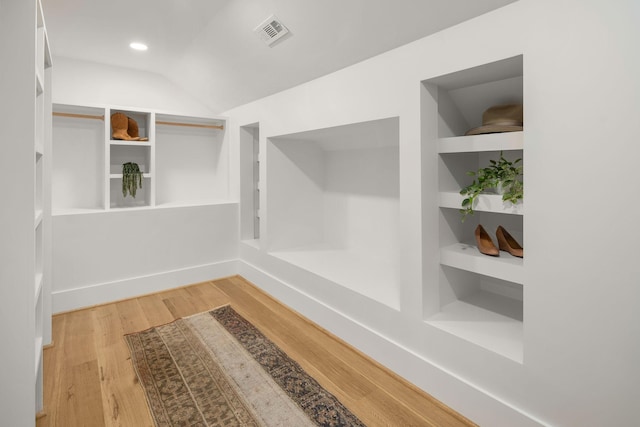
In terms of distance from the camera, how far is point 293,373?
6.31 ft

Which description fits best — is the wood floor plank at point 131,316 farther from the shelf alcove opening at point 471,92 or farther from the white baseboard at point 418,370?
the shelf alcove opening at point 471,92

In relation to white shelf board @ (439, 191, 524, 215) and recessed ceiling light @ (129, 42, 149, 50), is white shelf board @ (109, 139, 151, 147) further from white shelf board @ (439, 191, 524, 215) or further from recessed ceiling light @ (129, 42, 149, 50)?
white shelf board @ (439, 191, 524, 215)

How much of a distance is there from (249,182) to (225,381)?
2.23 meters

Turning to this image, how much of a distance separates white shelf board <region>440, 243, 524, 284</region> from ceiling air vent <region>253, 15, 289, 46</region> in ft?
5.67

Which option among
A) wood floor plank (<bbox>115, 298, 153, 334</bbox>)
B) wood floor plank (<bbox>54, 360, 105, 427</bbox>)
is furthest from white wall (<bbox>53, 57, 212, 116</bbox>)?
wood floor plank (<bbox>54, 360, 105, 427</bbox>)

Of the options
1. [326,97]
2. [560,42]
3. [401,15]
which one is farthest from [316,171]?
[560,42]

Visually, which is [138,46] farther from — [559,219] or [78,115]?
[559,219]

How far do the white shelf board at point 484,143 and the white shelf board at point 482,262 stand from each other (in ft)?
1.70

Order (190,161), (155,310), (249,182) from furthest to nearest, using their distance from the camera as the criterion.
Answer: (190,161) → (249,182) → (155,310)

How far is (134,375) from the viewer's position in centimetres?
193

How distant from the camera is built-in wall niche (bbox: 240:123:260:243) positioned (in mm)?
3594

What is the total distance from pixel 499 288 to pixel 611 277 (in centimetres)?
98

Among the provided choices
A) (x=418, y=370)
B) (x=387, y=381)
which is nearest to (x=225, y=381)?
(x=387, y=381)

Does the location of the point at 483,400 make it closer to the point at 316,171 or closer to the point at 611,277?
the point at 611,277
